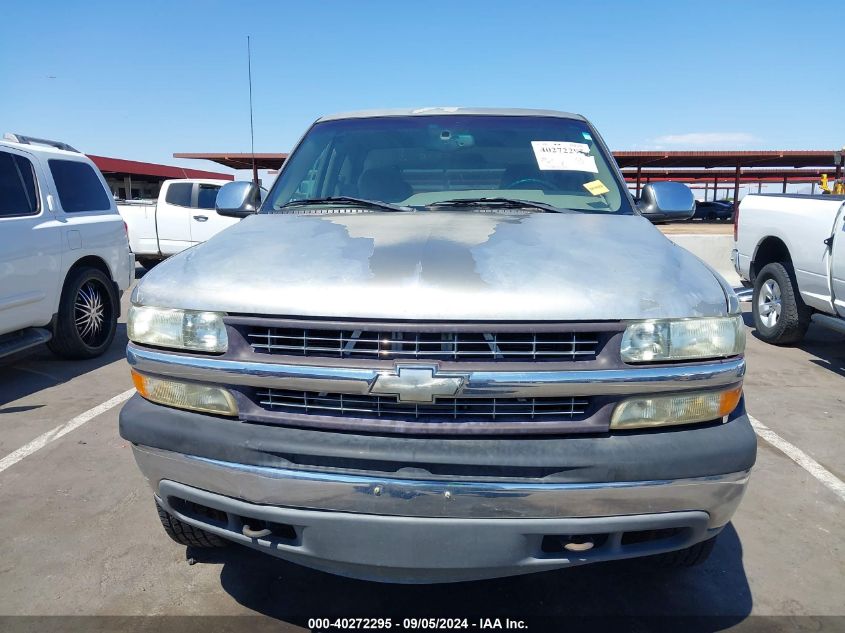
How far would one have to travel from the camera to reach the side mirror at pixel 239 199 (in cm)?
354

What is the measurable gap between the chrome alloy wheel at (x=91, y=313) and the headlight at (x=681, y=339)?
554cm

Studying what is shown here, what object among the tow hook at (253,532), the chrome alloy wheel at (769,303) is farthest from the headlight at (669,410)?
the chrome alloy wheel at (769,303)

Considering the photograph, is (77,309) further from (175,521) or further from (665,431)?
(665,431)

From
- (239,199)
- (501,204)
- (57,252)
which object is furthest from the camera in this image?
(57,252)

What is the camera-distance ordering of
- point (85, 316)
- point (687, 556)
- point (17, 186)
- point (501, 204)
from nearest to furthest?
point (687, 556), point (501, 204), point (17, 186), point (85, 316)

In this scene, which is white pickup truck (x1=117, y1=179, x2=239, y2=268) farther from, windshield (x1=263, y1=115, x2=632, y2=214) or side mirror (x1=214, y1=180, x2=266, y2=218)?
windshield (x1=263, y1=115, x2=632, y2=214)

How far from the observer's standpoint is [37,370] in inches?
228

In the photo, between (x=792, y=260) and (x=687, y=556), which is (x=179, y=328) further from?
(x=792, y=260)

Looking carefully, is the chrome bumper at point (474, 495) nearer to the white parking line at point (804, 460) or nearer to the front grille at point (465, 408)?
the front grille at point (465, 408)

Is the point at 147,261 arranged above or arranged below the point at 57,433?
above

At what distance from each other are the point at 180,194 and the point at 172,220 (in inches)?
22.8

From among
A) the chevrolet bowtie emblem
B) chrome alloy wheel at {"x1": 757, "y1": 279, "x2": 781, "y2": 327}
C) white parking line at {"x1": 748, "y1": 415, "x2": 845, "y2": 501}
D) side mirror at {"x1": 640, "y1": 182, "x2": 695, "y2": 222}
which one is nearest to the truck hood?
the chevrolet bowtie emblem

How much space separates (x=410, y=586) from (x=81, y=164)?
5690mm

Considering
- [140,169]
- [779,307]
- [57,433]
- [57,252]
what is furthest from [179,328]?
[140,169]
